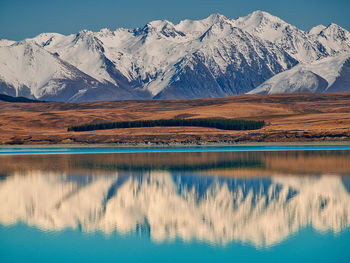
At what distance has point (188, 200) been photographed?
53031 millimetres

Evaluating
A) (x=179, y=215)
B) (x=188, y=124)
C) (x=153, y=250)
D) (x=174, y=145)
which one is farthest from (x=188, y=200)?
(x=188, y=124)

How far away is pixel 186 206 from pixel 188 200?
2.82 metres

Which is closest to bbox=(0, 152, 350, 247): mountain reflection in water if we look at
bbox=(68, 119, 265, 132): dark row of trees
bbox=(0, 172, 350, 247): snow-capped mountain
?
A: bbox=(0, 172, 350, 247): snow-capped mountain

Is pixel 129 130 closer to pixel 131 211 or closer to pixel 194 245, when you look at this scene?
pixel 131 211

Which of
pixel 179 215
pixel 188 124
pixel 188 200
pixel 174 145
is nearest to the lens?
pixel 179 215

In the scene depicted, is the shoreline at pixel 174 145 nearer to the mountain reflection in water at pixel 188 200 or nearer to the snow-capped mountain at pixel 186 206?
the mountain reflection in water at pixel 188 200

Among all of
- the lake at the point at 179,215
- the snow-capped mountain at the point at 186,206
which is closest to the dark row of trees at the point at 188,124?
the lake at the point at 179,215

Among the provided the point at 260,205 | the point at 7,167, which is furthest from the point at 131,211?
the point at 7,167

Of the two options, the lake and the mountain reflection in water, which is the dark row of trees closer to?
the mountain reflection in water

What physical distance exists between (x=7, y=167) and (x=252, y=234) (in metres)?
54.3

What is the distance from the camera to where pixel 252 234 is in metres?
39.7

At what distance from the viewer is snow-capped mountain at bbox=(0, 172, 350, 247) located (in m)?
41.7

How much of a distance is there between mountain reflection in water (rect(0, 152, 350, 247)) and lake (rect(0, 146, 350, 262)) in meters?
0.07

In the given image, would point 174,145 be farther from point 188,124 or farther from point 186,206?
point 186,206
